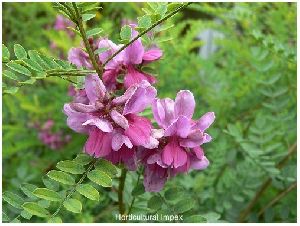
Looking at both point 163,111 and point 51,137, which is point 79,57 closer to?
point 163,111

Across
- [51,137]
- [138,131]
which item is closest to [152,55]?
[138,131]

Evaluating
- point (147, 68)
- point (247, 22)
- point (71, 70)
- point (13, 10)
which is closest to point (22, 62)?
point (71, 70)

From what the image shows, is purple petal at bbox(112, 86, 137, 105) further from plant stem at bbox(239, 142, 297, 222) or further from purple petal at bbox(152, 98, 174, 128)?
plant stem at bbox(239, 142, 297, 222)

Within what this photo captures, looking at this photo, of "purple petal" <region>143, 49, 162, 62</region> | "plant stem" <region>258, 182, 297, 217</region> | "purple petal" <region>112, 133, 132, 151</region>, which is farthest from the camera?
"plant stem" <region>258, 182, 297, 217</region>

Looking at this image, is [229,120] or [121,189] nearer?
[121,189]

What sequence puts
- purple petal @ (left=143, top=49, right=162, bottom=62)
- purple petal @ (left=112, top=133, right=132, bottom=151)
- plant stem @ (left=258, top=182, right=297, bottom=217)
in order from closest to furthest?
purple petal @ (left=112, top=133, right=132, bottom=151) < purple petal @ (left=143, top=49, right=162, bottom=62) < plant stem @ (left=258, top=182, right=297, bottom=217)

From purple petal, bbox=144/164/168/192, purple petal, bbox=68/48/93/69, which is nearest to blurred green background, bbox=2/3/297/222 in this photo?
purple petal, bbox=144/164/168/192

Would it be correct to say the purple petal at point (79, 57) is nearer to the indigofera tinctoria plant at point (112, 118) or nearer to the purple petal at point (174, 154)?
the indigofera tinctoria plant at point (112, 118)
